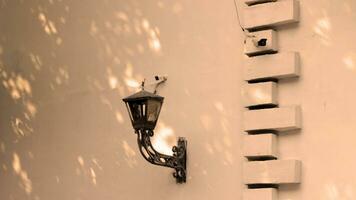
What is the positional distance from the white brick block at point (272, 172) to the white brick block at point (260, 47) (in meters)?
0.94

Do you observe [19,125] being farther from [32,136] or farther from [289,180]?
[289,180]

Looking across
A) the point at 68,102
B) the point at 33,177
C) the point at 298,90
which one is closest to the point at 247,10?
the point at 298,90

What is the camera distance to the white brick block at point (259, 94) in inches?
325

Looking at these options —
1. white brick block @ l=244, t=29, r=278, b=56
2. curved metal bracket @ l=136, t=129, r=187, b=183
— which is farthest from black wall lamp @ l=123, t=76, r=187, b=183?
white brick block @ l=244, t=29, r=278, b=56

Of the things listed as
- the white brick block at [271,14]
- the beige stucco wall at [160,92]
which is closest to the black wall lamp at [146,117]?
the beige stucco wall at [160,92]

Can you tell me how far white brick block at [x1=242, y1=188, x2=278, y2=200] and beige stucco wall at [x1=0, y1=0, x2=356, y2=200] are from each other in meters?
0.12

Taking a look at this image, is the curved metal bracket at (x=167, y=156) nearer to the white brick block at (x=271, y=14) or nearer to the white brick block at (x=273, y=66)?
the white brick block at (x=273, y=66)

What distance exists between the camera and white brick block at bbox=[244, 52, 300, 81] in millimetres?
8188

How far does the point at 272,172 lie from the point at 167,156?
997 millimetres

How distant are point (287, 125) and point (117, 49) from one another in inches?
89.3

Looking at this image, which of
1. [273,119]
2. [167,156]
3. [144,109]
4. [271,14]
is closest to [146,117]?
[144,109]

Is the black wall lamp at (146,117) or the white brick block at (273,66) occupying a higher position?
the white brick block at (273,66)

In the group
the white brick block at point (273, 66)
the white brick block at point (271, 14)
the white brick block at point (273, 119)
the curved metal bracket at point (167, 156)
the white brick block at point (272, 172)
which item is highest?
→ the white brick block at point (271, 14)

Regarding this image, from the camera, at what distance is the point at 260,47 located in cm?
841
